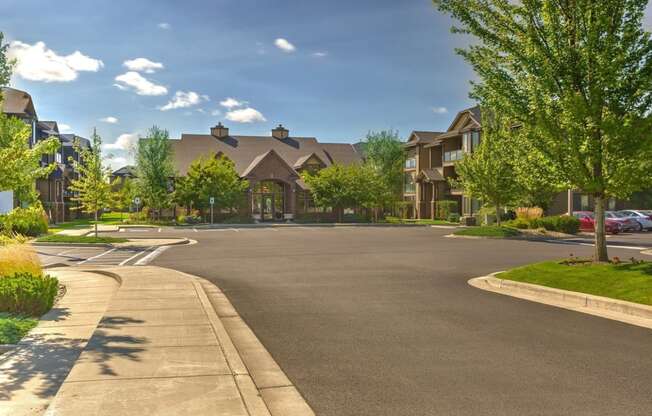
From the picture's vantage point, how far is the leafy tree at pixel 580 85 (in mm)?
12680

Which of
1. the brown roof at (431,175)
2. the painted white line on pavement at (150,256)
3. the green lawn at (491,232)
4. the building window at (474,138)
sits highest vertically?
the building window at (474,138)

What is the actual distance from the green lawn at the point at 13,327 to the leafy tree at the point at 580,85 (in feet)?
36.9

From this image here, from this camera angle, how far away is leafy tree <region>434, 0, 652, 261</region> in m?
12.7

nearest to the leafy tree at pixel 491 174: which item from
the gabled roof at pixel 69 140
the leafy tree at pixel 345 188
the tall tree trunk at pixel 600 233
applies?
the leafy tree at pixel 345 188

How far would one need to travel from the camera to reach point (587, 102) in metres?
13.1

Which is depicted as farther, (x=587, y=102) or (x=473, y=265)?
(x=473, y=265)

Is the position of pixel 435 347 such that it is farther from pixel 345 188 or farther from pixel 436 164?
pixel 436 164

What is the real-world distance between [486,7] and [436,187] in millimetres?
48830

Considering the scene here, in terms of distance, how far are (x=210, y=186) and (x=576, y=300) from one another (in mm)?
47079

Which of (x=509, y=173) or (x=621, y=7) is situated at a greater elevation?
(x=621, y=7)

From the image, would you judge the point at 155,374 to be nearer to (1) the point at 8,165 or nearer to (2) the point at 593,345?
(2) the point at 593,345

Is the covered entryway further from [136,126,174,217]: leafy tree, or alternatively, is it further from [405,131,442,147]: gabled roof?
[405,131,442,147]: gabled roof

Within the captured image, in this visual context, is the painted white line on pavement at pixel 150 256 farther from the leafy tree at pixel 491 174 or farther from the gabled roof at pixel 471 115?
the gabled roof at pixel 471 115

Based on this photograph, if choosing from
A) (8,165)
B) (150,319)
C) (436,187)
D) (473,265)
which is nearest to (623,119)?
(473,265)
